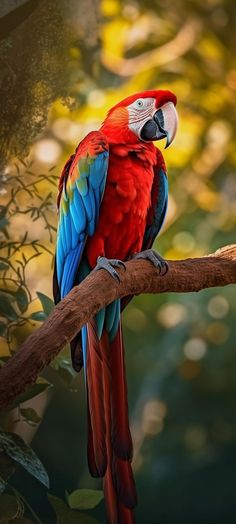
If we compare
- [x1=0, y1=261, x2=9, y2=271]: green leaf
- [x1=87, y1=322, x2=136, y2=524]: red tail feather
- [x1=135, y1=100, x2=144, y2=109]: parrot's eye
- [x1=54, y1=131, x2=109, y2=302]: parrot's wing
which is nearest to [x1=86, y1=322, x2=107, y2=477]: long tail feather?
[x1=87, y1=322, x2=136, y2=524]: red tail feather

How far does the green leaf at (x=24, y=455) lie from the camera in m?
1.87

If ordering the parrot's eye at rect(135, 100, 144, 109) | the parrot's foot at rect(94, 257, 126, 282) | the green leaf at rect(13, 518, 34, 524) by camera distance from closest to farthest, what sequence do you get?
the parrot's foot at rect(94, 257, 126, 282) < the parrot's eye at rect(135, 100, 144, 109) < the green leaf at rect(13, 518, 34, 524)

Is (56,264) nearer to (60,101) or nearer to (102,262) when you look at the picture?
(102,262)

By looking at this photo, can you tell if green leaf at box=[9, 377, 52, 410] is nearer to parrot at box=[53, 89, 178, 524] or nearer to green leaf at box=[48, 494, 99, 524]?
parrot at box=[53, 89, 178, 524]

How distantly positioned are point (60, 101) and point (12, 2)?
278 millimetres

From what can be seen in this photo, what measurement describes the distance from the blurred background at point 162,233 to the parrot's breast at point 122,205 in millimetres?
297

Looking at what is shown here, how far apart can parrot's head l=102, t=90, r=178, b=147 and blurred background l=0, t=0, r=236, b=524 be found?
35 cm

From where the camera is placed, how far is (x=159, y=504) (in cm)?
212

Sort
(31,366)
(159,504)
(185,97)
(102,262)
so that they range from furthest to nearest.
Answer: (185,97) < (159,504) < (102,262) < (31,366)

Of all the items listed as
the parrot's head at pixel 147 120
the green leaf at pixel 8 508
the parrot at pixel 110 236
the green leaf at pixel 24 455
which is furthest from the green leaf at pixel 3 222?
the green leaf at pixel 8 508

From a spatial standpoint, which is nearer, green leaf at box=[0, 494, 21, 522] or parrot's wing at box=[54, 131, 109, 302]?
parrot's wing at box=[54, 131, 109, 302]

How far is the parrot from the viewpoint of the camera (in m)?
1.72

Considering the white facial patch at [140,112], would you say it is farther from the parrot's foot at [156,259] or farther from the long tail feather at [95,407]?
the long tail feather at [95,407]

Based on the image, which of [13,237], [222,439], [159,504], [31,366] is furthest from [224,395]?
[31,366]
